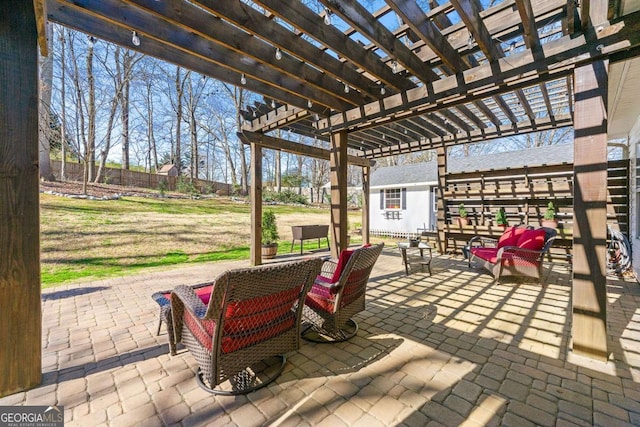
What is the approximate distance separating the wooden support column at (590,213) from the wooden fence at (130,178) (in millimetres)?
18472

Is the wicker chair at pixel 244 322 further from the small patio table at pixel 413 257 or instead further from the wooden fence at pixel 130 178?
the wooden fence at pixel 130 178

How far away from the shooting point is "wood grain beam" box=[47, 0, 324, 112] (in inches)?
94.3

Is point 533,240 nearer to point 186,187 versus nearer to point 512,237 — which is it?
point 512,237

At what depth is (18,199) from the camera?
1.96 meters

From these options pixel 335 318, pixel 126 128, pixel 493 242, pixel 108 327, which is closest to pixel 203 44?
pixel 335 318

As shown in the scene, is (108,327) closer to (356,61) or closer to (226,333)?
(226,333)

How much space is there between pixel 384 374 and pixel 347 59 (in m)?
3.15

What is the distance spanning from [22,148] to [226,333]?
2038mm

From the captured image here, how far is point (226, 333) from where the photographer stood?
1893 mm

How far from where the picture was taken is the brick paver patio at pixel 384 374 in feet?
5.94

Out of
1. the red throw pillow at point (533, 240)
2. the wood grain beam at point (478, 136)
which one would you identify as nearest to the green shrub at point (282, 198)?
the wood grain beam at point (478, 136)

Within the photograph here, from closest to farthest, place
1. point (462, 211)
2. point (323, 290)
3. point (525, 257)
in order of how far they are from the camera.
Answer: point (323, 290) → point (525, 257) → point (462, 211)

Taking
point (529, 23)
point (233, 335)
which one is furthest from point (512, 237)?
point (233, 335)

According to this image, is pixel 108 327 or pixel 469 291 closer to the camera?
pixel 108 327
